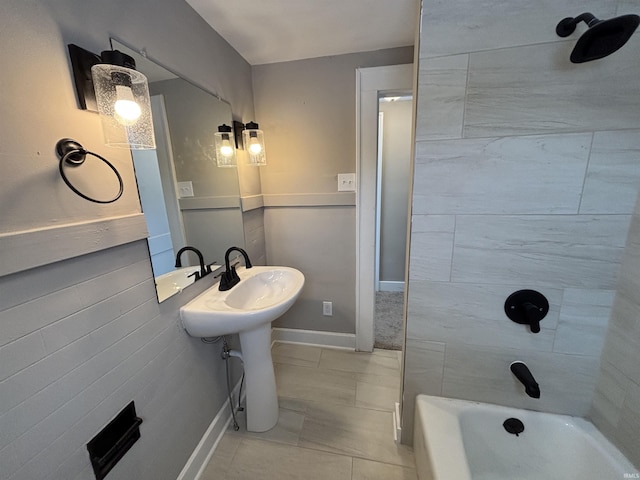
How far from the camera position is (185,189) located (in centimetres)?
123

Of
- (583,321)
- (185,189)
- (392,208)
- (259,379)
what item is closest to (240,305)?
(259,379)

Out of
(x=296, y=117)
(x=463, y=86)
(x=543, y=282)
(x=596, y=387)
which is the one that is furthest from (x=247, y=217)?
(x=596, y=387)

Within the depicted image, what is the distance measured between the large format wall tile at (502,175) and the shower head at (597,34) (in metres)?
0.22

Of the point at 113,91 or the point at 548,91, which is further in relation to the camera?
the point at 548,91

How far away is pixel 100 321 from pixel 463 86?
142cm

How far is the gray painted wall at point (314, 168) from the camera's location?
1.63m

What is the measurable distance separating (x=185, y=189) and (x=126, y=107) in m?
0.53

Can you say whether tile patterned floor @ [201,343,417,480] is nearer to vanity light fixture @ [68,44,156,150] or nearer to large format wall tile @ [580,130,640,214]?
large format wall tile @ [580,130,640,214]

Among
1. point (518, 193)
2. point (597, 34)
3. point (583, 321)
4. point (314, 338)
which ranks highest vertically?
point (597, 34)

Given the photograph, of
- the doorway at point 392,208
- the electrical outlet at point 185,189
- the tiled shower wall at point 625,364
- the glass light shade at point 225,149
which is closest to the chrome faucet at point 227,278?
the electrical outlet at point 185,189

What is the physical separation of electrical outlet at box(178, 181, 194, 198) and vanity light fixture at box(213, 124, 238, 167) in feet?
0.79

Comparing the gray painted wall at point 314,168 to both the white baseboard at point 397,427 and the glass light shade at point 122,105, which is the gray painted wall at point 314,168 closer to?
the white baseboard at point 397,427

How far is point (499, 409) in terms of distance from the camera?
104 cm

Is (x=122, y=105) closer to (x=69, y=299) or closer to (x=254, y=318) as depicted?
(x=69, y=299)
